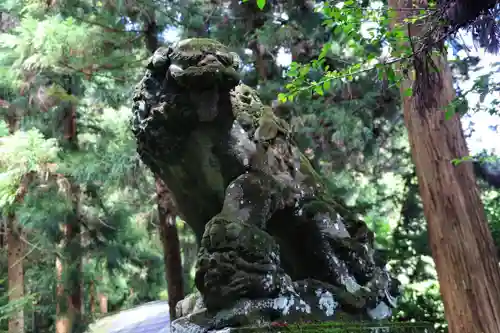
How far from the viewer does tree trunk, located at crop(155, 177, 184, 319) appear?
719cm

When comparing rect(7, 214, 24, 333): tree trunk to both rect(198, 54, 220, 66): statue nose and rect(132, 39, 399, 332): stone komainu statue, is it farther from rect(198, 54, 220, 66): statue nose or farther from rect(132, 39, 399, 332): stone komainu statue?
rect(198, 54, 220, 66): statue nose

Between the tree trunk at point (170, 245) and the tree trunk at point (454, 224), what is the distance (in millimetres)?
3764

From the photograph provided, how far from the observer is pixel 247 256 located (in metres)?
2.37

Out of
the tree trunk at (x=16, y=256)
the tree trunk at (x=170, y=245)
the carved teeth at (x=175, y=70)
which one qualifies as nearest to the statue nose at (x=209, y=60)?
the carved teeth at (x=175, y=70)

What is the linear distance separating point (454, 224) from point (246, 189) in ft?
9.31

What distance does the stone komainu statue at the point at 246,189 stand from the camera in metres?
2.57

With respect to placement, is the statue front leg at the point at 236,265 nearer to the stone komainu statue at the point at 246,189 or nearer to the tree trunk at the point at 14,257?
the stone komainu statue at the point at 246,189

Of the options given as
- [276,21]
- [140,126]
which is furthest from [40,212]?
[140,126]

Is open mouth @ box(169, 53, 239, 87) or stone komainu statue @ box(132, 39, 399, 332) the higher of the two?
open mouth @ box(169, 53, 239, 87)

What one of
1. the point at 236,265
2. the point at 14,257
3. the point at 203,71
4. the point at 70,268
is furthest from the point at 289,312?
the point at 14,257

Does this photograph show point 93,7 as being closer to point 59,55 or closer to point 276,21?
point 59,55

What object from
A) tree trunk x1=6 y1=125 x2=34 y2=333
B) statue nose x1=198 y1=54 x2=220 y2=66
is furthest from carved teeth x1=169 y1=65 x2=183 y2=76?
tree trunk x1=6 y1=125 x2=34 y2=333

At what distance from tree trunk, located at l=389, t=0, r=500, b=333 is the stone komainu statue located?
179 cm

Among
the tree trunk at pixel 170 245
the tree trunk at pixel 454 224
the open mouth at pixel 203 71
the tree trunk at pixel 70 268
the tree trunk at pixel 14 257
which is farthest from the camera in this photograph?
the tree trunk at pixel 14 257
